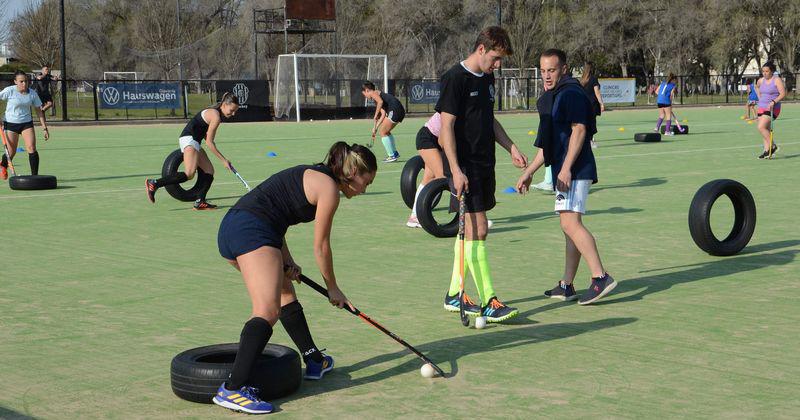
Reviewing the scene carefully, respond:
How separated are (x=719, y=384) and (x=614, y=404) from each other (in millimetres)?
→ 753

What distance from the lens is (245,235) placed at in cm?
546

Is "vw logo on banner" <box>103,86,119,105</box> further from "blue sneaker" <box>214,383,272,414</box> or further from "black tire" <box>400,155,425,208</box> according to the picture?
"blue sneaker" <box>214,383,272,414</box>

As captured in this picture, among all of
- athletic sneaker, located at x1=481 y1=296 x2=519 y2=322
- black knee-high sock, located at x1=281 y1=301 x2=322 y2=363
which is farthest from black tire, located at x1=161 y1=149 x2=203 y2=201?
black knee-high sock, located at x1=281 y1=301 x2=322 y2=363

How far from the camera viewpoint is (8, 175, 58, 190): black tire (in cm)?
1686

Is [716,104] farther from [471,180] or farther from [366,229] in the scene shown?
[471,180]

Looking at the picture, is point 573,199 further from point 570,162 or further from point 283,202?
point 283,202

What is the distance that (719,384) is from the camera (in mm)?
5805

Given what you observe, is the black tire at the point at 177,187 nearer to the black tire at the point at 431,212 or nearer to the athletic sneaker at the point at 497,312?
the black tire at the point at 431,212

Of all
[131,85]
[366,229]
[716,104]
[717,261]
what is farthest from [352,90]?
[717,261]

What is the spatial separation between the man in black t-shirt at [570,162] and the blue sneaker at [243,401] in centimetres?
325

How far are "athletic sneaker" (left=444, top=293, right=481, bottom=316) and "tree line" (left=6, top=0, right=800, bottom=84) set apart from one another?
60955 millimetres

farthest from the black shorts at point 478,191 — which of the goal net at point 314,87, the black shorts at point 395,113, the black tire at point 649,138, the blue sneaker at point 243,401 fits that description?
the goal net at point 314,87

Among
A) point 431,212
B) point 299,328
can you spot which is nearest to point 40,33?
point 431,212

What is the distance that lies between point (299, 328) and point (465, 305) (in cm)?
195
